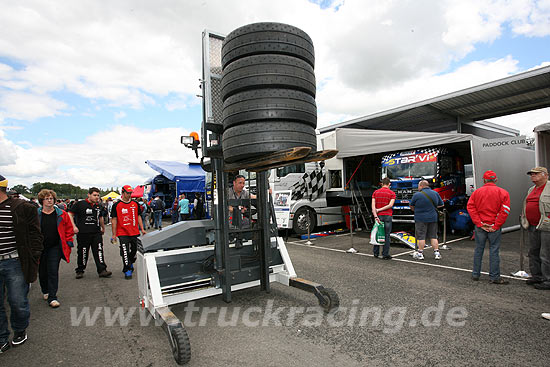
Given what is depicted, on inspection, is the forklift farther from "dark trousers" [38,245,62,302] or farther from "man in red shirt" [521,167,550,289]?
"man in red shirt" [521,167,550,289]

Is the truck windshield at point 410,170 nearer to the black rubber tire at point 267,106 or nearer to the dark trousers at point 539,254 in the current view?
the dark trousers at point 539,254

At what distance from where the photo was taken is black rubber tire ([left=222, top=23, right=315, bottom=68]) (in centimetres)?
322

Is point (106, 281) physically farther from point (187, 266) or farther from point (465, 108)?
point (465, 108)

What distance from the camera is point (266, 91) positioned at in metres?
3.20

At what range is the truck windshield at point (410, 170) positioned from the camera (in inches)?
367

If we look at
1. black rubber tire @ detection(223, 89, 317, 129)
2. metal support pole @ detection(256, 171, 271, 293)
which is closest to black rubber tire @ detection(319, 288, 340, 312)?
metal support pole @ detection(256, 171, 271, 293)

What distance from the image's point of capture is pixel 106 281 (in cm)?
579

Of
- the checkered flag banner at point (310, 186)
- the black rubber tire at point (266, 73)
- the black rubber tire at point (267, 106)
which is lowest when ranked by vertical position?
the checkered flag banner at point (310, 186)

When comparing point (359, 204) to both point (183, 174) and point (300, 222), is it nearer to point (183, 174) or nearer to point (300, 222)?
point (300, 222)

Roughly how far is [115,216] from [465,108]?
42.7 ft

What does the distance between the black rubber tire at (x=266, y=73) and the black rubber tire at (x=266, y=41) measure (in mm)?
62

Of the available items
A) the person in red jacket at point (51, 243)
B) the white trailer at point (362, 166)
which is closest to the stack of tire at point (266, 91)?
the person in red jacket at point (51, 243)

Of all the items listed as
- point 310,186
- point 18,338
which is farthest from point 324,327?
point 310,186

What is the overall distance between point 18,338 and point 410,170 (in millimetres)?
9319
